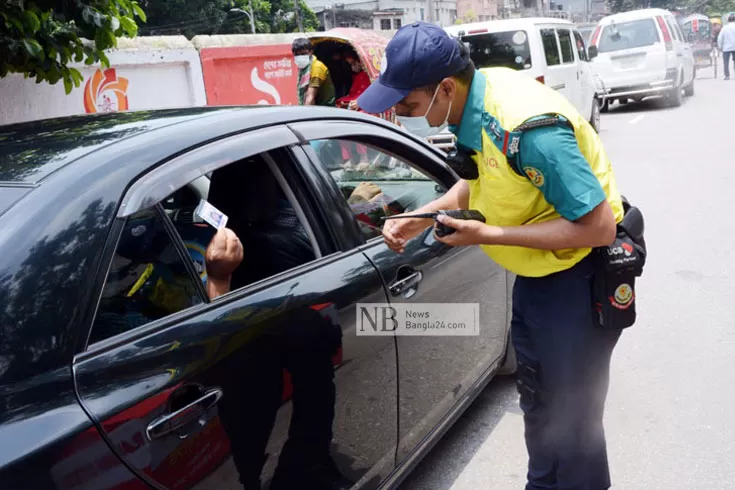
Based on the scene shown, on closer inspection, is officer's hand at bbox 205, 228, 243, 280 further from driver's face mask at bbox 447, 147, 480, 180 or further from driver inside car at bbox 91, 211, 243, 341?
driver's face mask at bbox 447, 147, 480, 180

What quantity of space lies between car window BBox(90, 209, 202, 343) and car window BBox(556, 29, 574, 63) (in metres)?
9.88

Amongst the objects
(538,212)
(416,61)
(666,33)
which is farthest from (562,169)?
(666,33)

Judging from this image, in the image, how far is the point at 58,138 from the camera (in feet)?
6.29

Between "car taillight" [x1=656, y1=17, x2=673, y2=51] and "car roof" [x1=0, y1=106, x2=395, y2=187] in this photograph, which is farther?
"car taillight" [x1=656, y1=17, x2=673, y2=51]

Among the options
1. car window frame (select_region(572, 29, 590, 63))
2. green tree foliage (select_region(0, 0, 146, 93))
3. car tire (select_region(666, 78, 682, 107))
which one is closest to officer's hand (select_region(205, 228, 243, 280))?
green tree foliage (select_region(0, 0, 146, 93))

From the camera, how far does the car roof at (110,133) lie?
1703 millimetres

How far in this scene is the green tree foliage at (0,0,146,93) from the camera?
378 centimetres

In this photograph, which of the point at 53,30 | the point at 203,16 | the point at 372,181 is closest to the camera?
the point at 372,181

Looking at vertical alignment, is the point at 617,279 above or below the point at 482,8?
below

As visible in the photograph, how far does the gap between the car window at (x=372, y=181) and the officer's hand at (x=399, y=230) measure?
0.37 feet

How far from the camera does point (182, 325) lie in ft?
5.53

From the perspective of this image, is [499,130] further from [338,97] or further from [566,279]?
[338,97]

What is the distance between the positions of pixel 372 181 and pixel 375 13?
58360 mm

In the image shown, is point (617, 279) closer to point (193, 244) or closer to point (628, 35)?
point (193, 244)
